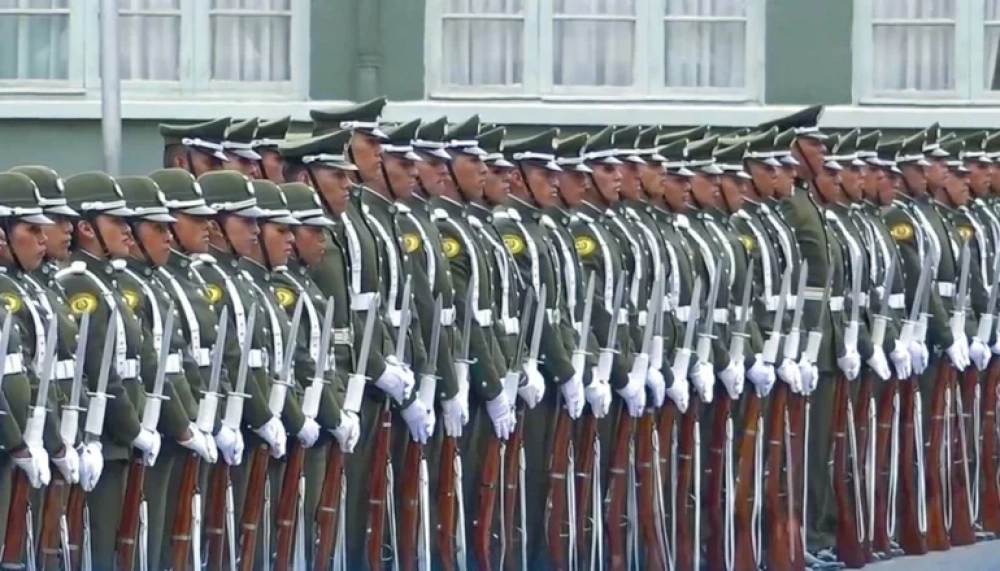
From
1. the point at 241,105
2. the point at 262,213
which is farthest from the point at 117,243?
the point at 241,105

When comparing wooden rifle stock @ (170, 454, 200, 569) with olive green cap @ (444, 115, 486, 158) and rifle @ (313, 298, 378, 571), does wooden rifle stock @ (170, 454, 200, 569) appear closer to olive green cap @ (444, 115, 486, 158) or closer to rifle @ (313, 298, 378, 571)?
rifle @ (313, 298, 378, 571)

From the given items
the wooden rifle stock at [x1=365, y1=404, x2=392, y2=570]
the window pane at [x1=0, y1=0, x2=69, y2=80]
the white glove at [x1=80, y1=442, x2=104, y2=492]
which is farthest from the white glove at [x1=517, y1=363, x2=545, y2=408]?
the window pane at [x1=0, y1=0, x2=69, y2=80]

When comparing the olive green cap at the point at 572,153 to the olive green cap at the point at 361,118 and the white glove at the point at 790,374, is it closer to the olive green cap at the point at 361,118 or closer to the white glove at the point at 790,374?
the olive green cap at the point at 361,118

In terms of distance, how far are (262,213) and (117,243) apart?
2.30ft

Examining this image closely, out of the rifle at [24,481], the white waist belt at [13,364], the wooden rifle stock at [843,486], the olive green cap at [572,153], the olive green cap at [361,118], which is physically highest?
the olive green cap at [361,118]

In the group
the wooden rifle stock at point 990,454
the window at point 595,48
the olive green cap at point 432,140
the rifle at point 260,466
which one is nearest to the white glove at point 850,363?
the wooden rifle stock at point 990,454

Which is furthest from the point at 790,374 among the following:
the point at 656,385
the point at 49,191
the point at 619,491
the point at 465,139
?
the point at 49,191

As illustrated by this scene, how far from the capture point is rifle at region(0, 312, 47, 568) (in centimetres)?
764

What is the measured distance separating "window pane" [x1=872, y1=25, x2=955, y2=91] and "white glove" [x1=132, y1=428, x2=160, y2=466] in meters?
8.80

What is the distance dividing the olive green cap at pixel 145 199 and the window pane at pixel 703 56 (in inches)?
300

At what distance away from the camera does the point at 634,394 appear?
10.0 m

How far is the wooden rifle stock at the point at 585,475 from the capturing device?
9.98 meters

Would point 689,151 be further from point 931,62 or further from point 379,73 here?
point 931,62

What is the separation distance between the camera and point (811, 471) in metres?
11.1
